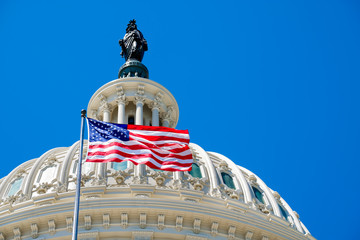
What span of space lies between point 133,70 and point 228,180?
1466cm

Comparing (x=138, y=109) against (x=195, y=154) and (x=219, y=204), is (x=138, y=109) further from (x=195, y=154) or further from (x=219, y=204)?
(x=219, y=204)

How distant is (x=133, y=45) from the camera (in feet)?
182

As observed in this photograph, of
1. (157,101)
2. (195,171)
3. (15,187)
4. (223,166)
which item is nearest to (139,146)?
(195,171)

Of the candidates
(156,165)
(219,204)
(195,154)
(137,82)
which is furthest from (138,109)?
(156,165)

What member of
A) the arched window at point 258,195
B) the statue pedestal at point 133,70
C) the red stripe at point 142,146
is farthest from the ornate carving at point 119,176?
the statue pedestal at point 133,70

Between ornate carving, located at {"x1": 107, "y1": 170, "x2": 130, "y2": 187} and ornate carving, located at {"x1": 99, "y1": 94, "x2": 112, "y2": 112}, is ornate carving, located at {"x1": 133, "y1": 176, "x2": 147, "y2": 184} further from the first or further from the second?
ornate carving, located at {"x1": 99, "y1": 94, "x2": 112, "y2": 112}

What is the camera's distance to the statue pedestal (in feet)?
175

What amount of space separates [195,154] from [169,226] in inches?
377

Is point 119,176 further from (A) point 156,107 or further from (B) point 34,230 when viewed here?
(A) point 156,107

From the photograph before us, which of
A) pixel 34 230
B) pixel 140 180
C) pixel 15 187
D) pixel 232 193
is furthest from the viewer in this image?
pixel 15 187

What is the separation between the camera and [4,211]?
3634cm

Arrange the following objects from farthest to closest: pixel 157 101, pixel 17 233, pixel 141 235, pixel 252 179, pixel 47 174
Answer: pixel 157 101, pixel 252 179, pixel 47 174, pixel 17 233, pixel 141 235

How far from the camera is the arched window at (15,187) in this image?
4005 cm

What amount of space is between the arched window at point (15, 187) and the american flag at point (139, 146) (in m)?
10.6
